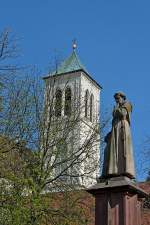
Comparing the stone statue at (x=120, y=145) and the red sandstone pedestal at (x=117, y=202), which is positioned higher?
the stone statue at (x=120, y=145)

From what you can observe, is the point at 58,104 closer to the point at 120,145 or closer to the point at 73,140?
the point at 73,140

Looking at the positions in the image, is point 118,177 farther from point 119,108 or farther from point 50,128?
point 50,128

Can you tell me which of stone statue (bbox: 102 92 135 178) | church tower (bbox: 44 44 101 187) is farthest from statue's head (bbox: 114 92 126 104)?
church tower (bbox: 44 44 101 187)

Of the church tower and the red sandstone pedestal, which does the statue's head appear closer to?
the red sandstone pedestal

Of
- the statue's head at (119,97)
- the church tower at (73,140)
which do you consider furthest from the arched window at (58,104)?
the statue's head at (119,97)

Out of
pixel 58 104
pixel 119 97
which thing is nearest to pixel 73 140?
pixel 58 104

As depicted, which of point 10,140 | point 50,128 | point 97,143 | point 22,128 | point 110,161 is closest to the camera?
point 110,161

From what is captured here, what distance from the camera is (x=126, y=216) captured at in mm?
10594

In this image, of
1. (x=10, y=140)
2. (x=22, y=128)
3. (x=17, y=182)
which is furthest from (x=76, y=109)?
(x=17, y=182)

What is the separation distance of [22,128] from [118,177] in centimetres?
624

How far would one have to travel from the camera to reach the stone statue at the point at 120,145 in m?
11.2

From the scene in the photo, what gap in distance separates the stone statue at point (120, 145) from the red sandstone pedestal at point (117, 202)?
219 mm

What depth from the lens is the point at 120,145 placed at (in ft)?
37.7

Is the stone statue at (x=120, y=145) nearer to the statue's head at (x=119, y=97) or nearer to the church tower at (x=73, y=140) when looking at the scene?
the statue's head at (x=119, y=97)
